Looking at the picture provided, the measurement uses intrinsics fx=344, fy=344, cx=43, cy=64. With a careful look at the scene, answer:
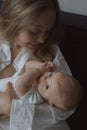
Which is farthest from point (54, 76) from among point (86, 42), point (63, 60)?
point (86, 42)

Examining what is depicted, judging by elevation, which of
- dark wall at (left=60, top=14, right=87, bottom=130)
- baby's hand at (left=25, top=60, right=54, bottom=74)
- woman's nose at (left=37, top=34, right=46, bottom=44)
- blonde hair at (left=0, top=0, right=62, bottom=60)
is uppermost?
blonde hair at (left=0, top=0, right=62, bottom=60)

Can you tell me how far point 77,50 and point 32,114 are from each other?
1.37 ft

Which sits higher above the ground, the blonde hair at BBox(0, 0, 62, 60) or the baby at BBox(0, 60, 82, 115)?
the blonde hair at BBox(0, 0, 62, 60)

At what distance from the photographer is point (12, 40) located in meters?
1.41

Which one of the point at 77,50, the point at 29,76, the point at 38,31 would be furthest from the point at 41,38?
the point at 77,50

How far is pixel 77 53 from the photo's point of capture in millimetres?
1542

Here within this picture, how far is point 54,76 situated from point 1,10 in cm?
36

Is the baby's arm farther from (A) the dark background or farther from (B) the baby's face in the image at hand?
(A) the dark background

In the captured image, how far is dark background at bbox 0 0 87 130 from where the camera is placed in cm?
150

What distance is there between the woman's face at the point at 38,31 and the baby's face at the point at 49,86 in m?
0.15

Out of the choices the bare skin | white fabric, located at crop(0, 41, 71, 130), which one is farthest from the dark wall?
the bare skin

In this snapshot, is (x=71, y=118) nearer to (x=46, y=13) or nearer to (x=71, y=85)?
(x=71, y=85)

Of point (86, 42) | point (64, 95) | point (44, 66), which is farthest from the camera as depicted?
point (86, 42)

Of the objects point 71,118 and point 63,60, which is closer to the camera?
point 63,60
